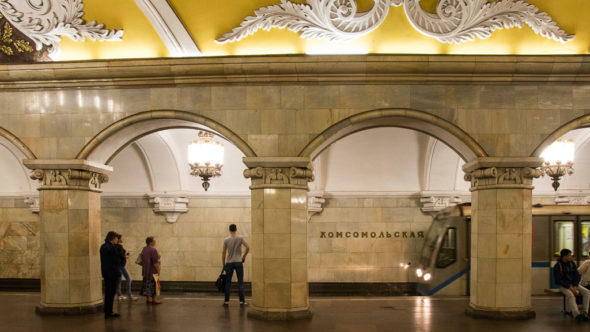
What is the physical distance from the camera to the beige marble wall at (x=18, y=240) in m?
13.9

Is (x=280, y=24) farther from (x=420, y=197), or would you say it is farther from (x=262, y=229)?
(x=420, y=197)

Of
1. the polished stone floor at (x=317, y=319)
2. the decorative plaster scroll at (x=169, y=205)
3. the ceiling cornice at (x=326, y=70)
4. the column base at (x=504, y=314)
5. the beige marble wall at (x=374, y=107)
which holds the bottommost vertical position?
the polished stone floor at (x=317, y=319)

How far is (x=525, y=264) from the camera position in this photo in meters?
7.63

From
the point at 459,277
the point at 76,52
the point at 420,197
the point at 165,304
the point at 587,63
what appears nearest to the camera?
the point at 587,63

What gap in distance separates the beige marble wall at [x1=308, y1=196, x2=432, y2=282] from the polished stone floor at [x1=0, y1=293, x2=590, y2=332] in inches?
164

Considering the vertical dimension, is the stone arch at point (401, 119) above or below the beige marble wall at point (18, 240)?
above

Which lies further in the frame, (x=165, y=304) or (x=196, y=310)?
(x=165, y=304)

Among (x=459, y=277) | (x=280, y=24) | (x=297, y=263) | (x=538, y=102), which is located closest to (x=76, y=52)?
(x=280, y=24)

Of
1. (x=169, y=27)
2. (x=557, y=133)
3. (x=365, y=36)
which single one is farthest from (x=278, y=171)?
(x=557, y=133)

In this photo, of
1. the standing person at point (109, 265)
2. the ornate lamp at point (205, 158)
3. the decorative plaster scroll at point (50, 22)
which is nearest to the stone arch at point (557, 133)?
the ornate lamp at point (205, 158)

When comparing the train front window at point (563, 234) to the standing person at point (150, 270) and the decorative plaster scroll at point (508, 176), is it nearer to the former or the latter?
the decorative plaster scroll at point (508, 176)

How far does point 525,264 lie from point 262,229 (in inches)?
156

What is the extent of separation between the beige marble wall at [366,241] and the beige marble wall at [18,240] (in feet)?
24.6

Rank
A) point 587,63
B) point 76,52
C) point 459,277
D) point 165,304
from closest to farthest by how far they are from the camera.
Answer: point 587,63 → point 76,52 → point 165,304 → point 459,277
